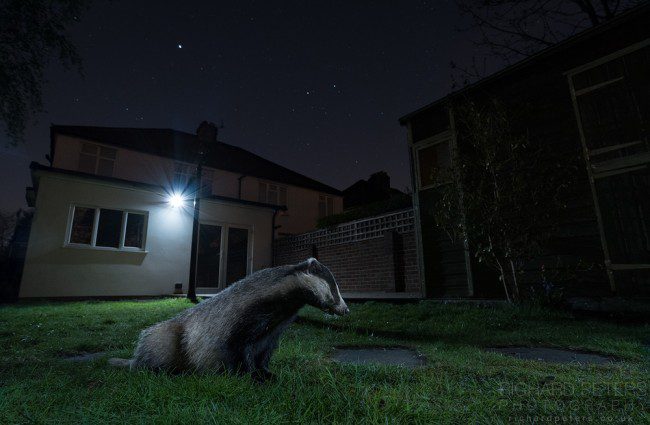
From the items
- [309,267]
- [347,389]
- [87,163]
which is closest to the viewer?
[347,389]

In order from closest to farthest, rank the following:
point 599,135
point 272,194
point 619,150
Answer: point 619,150
point 599,135
point 272,194

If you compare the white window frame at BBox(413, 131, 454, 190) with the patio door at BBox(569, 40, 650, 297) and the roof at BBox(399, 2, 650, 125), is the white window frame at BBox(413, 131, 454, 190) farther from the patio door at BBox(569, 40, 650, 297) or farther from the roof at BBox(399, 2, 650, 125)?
the patio door at BBox(569, 40, 650, 297)

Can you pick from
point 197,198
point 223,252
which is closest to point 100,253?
point 197,198

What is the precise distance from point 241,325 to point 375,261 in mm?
10642

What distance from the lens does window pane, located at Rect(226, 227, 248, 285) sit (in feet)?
58.5

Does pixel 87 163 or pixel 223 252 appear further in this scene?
pixel 87 163

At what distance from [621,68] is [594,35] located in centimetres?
96

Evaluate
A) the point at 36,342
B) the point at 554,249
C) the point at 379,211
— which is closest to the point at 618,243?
the point at 554,249

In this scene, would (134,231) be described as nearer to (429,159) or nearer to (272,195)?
(272,195)

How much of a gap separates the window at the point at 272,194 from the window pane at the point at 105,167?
28.9ft

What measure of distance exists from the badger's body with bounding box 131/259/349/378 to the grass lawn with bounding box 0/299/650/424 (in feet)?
0.58

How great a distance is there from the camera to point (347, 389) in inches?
94.3

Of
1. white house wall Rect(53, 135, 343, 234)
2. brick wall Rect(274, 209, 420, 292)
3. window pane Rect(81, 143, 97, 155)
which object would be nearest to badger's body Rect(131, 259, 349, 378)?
brick wall Rect(274, 209, 420, 292)

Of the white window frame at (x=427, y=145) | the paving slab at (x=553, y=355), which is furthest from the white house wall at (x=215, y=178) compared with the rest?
the paving slab at (x=553, y=355)
